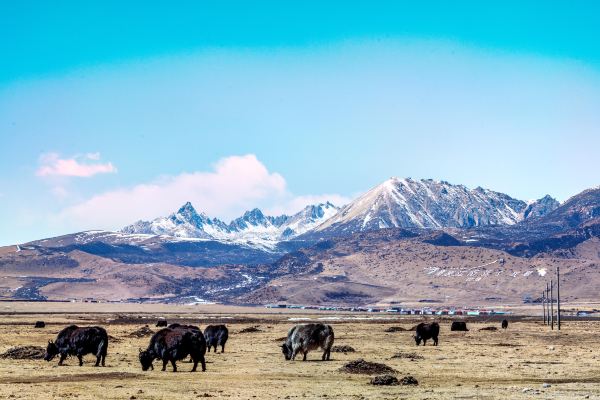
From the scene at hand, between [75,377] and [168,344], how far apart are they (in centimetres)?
484

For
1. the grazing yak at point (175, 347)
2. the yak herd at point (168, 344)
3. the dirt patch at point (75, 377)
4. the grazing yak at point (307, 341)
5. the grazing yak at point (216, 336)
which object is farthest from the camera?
the grazing yak at point (216, 336)

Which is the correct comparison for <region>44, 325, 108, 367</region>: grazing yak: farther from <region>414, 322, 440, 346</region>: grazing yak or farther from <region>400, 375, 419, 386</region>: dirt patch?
<region>414, 322, 440, 346</region>: grazing yak

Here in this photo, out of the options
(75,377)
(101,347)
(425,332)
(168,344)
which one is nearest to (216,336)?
(101,347)

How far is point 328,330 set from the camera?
4775 cm

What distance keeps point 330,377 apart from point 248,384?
446 cm

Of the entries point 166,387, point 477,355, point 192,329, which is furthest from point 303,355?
point 166,387

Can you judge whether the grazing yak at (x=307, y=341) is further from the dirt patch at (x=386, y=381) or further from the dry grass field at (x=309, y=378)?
the dirt patch at (x=386, y=381)

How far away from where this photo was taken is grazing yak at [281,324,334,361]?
47062 mm

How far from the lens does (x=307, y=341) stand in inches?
1854

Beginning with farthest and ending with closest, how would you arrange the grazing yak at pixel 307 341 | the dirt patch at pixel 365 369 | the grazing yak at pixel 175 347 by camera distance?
the grazing yak at pixel 307 341 < the grazing yak at pixel 175 347 < the dirt patch at pixel 365 369

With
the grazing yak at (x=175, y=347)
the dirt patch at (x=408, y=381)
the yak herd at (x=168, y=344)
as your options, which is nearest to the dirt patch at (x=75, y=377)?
the grazing yak at (x=175, y=347)

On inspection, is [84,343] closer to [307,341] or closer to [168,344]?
[168,344]

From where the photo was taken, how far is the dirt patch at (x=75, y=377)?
35.2m

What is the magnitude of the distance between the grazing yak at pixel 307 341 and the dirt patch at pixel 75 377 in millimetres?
11536
